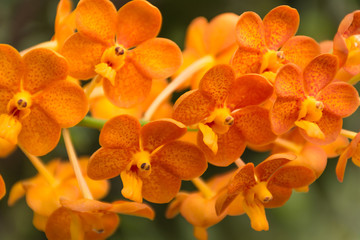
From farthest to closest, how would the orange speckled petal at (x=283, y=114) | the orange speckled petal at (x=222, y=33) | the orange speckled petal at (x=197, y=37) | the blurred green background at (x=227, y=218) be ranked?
the blurred green background at (x=227, y=218)
the orange speckled petal at (x=197, y=37)
the orange speckled petal at (x=222, y=33)
the orange speckled petal at (x=283, y=114)

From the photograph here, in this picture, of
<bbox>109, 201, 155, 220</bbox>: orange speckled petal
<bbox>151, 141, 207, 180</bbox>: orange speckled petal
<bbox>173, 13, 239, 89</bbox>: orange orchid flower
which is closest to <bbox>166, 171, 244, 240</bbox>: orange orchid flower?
<bbox>151, 141, 207, 180</bbox>: orange speckled petal

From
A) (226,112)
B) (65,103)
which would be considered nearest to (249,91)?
(226,112)

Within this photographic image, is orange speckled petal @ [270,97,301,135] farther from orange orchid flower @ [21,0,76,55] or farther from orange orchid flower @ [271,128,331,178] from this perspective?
orange orchid flower @ [21,0,76,55]

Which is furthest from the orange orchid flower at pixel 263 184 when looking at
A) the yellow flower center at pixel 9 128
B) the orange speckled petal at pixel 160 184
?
the yellow flower center at pixel 9 128

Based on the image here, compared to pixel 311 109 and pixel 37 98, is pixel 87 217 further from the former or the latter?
pixel 311 109

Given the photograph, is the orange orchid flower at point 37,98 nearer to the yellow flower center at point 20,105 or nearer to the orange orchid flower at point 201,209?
the yellow flower center at point 20,105

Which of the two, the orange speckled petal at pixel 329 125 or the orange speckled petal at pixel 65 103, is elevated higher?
the orange speckled petal at pixel 65 103
